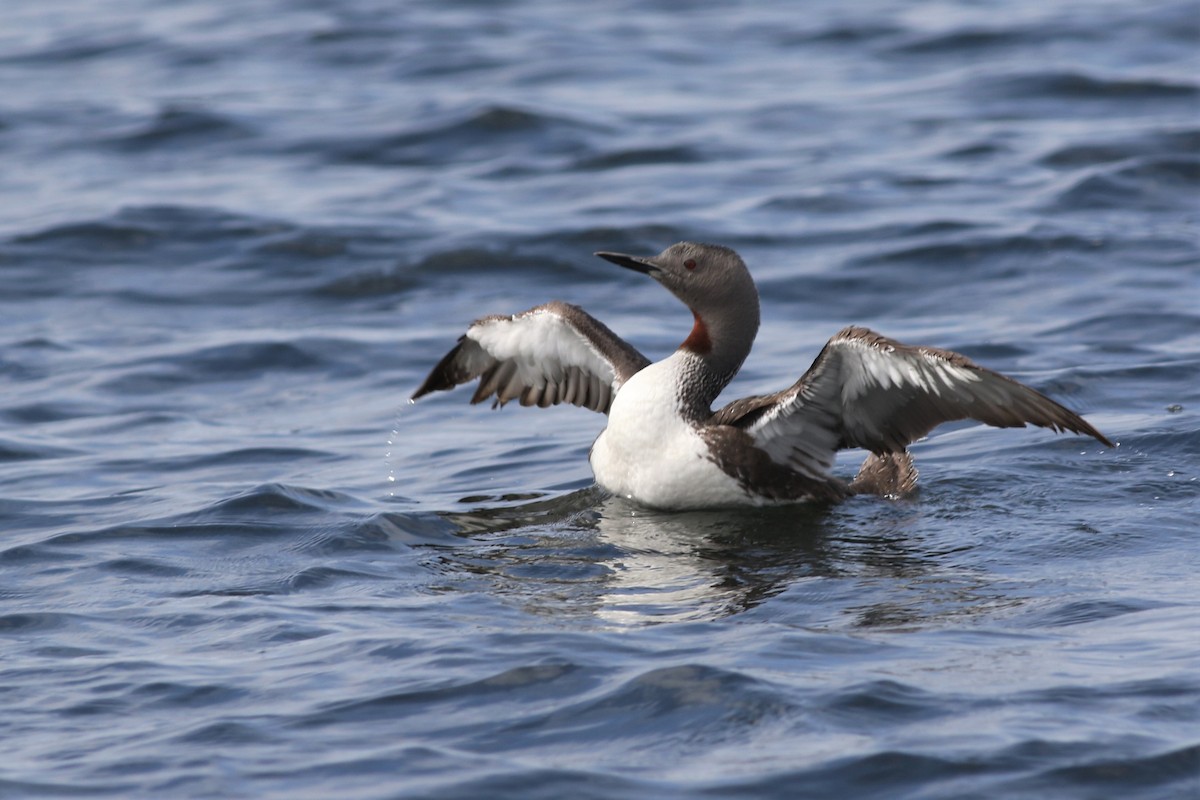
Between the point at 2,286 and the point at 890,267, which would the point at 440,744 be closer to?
the point at 890,267

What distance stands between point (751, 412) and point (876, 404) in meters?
0.50

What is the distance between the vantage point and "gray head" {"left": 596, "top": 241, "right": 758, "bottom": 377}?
7.02 m

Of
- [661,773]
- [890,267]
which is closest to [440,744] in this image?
[661,773]

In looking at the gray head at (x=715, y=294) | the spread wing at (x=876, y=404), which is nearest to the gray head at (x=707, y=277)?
the gray head at (x=715, y=294)

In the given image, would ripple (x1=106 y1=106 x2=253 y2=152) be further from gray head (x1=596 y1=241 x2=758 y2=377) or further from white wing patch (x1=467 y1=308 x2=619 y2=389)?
gray head (x1=596 y1=241 x2=758 y2=377)

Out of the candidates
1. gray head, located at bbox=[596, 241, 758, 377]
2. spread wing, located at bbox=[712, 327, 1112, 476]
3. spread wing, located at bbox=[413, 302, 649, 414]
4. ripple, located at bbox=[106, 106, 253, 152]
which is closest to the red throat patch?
gray head, located at bbox=[596, 241, 758, 377]

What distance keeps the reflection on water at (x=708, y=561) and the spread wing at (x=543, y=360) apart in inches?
26.4

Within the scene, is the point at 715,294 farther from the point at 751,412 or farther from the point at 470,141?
the point at 470,141

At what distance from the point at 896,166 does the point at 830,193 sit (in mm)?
871

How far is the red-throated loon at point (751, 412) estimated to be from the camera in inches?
249

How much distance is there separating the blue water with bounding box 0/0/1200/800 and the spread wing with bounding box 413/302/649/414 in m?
0.42

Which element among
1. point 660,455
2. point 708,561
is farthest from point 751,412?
point 708,561

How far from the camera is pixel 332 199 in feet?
42.6

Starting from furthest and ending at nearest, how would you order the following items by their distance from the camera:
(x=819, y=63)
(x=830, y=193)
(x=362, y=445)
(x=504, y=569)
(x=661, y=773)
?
(x=819, y=63) < (x=830, y=193) < (x=362, y=445) < (x=504, y=569) < (x=661, y=773)
